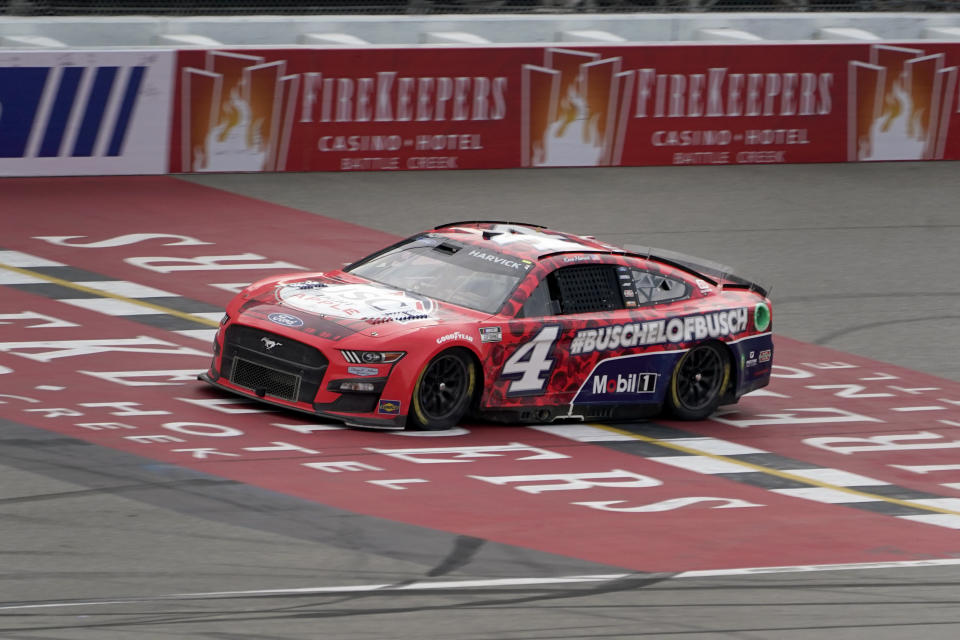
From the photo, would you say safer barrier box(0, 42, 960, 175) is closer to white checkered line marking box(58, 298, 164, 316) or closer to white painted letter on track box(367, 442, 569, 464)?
white checkered line marking box(58, 298, 164, 316)

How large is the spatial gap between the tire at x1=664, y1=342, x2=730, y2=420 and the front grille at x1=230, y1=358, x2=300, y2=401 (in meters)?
3.03

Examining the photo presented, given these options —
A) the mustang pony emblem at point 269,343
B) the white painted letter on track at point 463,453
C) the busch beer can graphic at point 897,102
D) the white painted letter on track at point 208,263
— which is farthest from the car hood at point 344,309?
the busch beer can graphic at point 897,102

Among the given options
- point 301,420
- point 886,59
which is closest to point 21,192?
point 301,420

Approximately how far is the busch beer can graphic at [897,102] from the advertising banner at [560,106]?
0.02 metres

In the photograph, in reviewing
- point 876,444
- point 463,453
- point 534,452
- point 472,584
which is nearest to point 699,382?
point 876,444

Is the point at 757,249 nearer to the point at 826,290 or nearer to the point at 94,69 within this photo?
the point at 826,290

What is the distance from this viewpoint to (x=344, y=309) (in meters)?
10.7

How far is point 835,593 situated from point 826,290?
892cm

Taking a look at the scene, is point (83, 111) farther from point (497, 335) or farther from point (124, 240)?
point (497, 335)

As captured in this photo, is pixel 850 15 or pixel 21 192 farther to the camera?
pixel 850 15

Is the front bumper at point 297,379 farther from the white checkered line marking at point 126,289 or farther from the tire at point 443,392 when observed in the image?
the white checkered line marking at point 126,289

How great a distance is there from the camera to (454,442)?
1058 centimetres

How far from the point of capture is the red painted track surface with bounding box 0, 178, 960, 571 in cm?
901

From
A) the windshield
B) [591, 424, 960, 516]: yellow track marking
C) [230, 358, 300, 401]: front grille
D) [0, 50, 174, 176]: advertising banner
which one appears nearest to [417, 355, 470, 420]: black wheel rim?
the windshield
